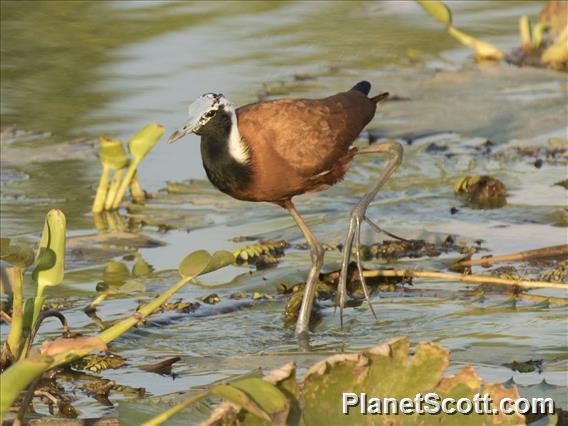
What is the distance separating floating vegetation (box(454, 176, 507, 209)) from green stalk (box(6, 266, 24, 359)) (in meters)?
3.12

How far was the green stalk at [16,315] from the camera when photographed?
399cm

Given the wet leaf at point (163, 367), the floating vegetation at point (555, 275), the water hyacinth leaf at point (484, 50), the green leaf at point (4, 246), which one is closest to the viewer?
the green leaf at point (4, 246)

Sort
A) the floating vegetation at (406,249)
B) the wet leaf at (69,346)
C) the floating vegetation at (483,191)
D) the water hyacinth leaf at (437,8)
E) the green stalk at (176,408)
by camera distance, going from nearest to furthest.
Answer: the green stalk at (176,408)
the wet leaf at (69,346)
the floating vegetation at (406,249)
the floating vegetation at (483,191)
the water hyacinth leaf at (437,8)

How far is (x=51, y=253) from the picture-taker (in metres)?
3.81

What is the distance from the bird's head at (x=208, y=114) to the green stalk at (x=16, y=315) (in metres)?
1.02

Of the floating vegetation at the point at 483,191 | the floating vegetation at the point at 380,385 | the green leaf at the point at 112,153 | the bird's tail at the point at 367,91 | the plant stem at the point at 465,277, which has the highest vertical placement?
the bird's tail at the point at 367,91

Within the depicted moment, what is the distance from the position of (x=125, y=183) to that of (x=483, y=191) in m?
1.72

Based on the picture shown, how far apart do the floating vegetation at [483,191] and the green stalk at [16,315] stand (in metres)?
3.12

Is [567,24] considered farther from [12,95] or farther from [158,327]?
[158,327]

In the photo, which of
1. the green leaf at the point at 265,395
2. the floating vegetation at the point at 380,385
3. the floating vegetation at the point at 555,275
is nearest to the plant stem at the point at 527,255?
the floating vegetation at the point at 555,275

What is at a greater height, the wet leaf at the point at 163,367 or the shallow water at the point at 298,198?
the wet leaf at the point at 163,367

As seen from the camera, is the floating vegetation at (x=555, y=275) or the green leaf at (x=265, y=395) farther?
the floating vegetation at (x=555, y=275)

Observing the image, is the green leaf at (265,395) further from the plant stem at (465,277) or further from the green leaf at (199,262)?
the plant stem at (465,277)

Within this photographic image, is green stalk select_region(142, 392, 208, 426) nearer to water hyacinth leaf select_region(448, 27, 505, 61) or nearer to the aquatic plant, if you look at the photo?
the aquatic plant
